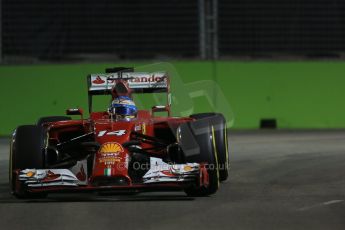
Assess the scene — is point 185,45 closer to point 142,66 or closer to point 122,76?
point 142,66

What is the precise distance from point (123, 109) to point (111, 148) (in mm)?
1711

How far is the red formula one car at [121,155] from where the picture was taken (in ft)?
31.2

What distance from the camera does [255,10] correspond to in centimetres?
2081

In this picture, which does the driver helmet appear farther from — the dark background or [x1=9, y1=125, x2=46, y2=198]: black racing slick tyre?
the dark background

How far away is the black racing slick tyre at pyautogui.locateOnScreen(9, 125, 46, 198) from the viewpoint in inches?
387

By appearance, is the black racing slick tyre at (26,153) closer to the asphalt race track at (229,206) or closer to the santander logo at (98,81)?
the asphalt race track at (229,206)

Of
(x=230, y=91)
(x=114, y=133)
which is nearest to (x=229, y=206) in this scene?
(x=114, y=133)

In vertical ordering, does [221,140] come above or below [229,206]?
above

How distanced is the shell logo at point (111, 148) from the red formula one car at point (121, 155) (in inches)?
0.4

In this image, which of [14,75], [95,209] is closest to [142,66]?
[14,75]

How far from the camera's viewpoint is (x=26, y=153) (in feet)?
32.5

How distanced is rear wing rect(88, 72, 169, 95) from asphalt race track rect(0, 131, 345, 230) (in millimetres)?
1603

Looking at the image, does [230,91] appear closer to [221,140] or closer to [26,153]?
[221,140]

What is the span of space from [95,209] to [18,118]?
1125cm
